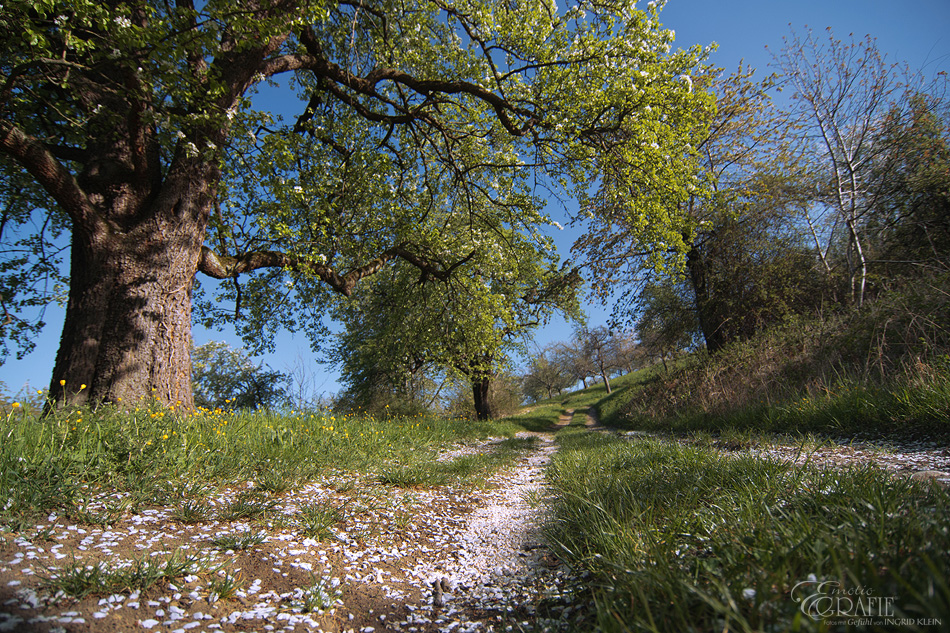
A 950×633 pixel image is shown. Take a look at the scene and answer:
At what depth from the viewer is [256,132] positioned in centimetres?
686

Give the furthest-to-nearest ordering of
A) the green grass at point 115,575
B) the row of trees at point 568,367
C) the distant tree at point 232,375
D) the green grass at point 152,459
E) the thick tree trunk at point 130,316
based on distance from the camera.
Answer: the row of trees at point 568,367 → the distant tree at point 232,375 → the thick tree trunk at point 130,316 → the green grass at point 152,459 → the green grass at point 115,575

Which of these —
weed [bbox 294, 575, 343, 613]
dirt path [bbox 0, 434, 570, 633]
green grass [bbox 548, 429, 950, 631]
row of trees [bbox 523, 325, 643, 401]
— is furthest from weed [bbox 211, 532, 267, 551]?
row of trees [bbox 523, 325, 643, 401]

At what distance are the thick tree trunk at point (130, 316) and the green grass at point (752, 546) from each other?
5997 mm

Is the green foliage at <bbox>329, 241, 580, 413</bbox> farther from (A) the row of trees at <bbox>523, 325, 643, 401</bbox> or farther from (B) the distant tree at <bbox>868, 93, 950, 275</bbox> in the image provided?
(A) the row of trees at <bbox>523, 325, 643, 401</bbox>

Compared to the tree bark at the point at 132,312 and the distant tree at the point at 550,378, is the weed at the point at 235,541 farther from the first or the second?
the distant tree at the point at 550,378

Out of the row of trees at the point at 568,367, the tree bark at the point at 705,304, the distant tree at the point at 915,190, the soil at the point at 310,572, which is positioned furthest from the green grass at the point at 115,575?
the row of trees at the point at 568,367

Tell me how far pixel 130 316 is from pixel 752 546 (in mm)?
7520

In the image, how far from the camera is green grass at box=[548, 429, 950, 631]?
49.7 inches

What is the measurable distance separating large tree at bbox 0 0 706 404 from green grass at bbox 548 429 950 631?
6073 millimetres

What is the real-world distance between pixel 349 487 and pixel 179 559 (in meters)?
2.04

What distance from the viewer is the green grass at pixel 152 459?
9.02ft

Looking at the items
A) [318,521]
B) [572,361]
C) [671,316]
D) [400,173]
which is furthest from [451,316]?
[572,361]

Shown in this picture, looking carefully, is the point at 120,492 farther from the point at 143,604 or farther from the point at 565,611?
the point at 565,611

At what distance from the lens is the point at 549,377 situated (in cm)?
5881
